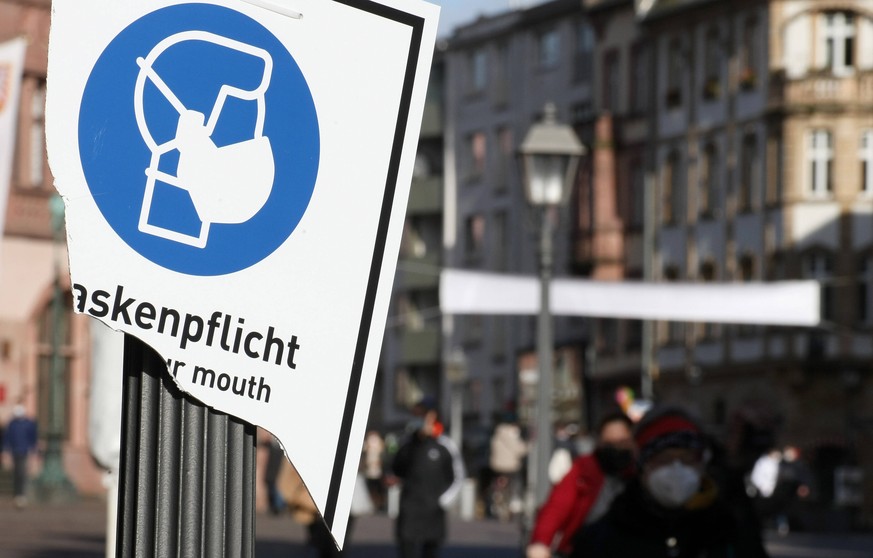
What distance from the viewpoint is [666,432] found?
276 inches

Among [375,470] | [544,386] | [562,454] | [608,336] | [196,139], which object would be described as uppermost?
[608,336]

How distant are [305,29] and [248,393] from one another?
0.50 meters

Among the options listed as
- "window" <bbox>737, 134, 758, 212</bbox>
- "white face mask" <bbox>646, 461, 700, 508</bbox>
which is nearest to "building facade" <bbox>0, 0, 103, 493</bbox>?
"window" <bbox>737, 134, 758, 212</bbox>

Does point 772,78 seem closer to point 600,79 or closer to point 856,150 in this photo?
point 856,150

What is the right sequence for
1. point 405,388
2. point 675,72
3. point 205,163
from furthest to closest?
point 405,388 < point 675,72 < point 205,163

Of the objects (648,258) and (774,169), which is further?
(648,258)

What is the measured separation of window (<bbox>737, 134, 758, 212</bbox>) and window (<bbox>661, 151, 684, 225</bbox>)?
366 centimetres

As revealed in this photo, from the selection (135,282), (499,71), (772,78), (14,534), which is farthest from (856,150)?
(135,282)

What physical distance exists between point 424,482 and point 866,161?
138 ft

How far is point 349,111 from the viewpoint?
11.3 ft

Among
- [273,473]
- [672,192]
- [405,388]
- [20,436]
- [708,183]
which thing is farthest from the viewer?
[405,388]

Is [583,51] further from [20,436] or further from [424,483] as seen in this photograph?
[424,483]

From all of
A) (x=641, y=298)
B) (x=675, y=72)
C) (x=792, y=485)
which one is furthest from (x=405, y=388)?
(x=641, y=298)

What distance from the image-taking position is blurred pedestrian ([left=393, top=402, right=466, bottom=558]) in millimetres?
18062
